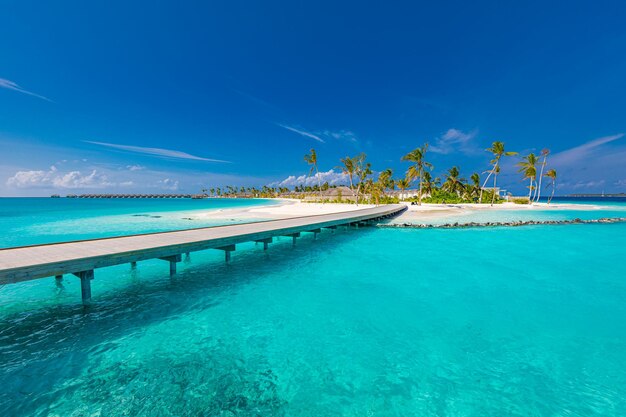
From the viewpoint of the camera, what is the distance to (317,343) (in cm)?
579

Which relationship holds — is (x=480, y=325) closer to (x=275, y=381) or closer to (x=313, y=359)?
(x=313, y=359)

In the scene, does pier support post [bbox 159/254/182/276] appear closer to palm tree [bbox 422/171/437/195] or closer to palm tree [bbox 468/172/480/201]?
palm tree [bbox 422/171/437/195]

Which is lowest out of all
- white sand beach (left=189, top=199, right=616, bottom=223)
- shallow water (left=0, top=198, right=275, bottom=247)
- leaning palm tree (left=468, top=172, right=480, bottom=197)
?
shallow water (left=0, top=198, right=275, bottom=247)

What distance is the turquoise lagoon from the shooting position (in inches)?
163

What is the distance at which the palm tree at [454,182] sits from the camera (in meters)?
60.8

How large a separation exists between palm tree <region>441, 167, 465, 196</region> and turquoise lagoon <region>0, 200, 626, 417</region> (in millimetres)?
54004

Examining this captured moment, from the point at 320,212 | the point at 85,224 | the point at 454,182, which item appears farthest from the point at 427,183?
the point at 85,224

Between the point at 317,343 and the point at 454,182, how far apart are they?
63.7m

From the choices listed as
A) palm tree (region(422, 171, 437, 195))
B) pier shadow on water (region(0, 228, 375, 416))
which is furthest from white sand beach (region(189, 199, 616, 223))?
pier shadow on water (region(0, 228, 375, 416))

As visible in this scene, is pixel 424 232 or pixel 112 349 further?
pixel 424 232

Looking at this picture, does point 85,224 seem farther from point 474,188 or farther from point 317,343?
point 474,188

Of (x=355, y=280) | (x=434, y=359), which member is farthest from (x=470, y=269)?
(x=434, y=359)

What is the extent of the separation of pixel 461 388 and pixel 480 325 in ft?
8.77

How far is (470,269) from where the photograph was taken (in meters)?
11.5
